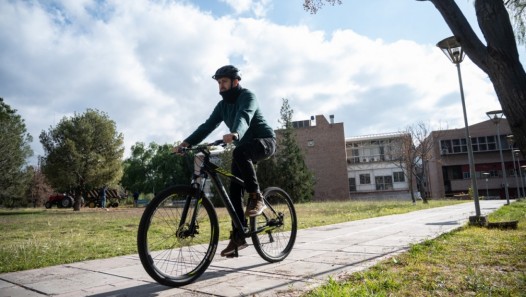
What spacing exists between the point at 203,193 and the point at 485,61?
3145 mm

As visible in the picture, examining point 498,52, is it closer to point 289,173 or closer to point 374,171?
point 289,173

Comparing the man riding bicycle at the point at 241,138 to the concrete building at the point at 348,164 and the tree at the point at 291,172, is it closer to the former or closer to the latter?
the tree at the point at 291,172

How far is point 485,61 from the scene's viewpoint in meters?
3.61

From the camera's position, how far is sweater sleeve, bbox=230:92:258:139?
3371 millimetres

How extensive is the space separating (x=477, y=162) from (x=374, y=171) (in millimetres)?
16837

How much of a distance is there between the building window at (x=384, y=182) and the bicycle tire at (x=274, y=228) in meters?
51.5

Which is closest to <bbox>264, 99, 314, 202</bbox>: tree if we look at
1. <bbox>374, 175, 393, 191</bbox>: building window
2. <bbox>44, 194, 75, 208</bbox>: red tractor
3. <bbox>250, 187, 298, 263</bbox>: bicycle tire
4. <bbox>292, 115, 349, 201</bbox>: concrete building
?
<bbox>292, 115, 349, 201</bbox>: concrete building

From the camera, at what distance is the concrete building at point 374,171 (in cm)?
5197

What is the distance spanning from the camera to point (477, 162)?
182 ft

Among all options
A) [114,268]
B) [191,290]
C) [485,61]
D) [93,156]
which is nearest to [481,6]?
[485,61]

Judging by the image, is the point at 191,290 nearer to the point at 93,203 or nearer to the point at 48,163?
the point at 48,163

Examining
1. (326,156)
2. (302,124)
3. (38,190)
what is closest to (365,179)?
(326,156)

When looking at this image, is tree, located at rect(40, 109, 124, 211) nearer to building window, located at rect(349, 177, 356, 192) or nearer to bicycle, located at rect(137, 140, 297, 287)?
bicycle, located at rect(137, 140, 297, 287)

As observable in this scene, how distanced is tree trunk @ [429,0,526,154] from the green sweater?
2.29 meters
